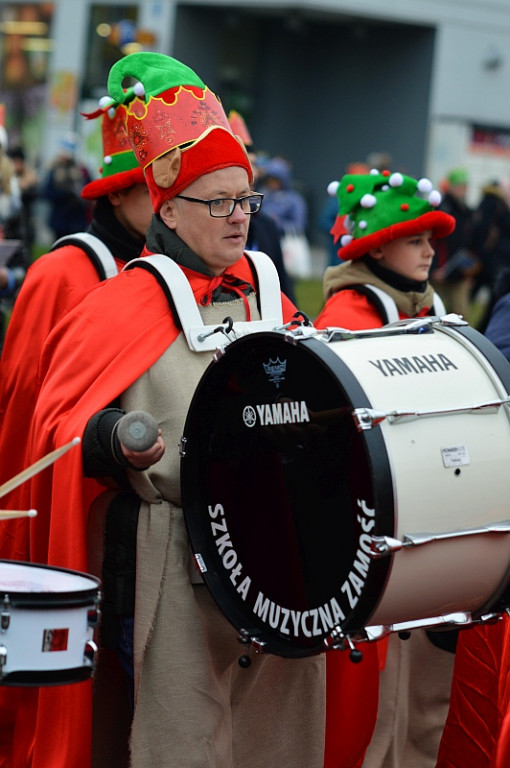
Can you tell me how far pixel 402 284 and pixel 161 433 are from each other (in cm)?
176

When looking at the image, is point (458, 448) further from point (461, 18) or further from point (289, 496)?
point (461, 18)

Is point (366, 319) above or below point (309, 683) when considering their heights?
above

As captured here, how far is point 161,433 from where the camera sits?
3.27 metres

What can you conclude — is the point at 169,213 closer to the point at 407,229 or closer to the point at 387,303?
the point at 387,303

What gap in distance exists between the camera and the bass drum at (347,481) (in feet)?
9.41

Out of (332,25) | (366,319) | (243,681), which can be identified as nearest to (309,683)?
(243,681)

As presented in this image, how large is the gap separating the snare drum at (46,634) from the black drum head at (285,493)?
21.4 inches

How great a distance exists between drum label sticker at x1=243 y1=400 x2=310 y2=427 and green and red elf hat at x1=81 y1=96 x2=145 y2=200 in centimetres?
147

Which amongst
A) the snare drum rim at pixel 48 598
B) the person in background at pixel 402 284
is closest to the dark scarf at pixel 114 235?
the person in background at pixel 402 284

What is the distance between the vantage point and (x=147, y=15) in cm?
2373

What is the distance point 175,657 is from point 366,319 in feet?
5.52

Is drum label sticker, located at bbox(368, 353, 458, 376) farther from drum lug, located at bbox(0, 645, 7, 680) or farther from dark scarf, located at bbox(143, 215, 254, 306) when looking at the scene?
drum lug, located at bbox(0, 645, 7, 680)

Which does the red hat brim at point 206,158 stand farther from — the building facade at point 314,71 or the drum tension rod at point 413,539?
the building facade at point 314,71

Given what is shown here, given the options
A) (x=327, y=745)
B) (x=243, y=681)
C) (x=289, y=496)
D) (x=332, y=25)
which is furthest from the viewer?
(x=332, y=25)
